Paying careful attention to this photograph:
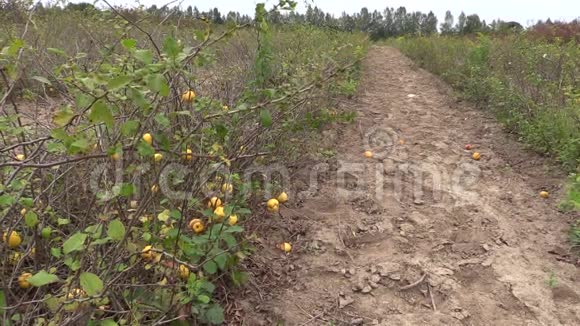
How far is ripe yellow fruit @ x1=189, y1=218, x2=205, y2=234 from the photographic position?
197 cm

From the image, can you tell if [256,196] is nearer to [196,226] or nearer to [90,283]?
[196,226]

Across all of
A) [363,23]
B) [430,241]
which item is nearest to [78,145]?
[430,241]

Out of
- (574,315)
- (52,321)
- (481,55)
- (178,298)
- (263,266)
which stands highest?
(481,55)

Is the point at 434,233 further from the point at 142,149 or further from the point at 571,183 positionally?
the point at 142,149

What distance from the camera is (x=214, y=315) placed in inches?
76.5

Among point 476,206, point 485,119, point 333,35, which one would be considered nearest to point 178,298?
point 476,206

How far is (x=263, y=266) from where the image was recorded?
8.08 ft

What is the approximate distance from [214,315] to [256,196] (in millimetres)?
813

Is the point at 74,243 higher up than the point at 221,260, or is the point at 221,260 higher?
the point at 74,243

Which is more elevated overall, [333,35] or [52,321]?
[333,35]

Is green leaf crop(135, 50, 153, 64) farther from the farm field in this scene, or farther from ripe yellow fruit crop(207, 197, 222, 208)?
ripe yellow fruit crop(207, 197, 222, 208)

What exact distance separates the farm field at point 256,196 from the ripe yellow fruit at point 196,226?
1 centimetres

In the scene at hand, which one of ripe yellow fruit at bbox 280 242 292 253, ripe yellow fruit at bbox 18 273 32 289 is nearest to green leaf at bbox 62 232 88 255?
ripe yellow fruit at bbox 18 273 32 289

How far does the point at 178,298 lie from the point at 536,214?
8.26ft
